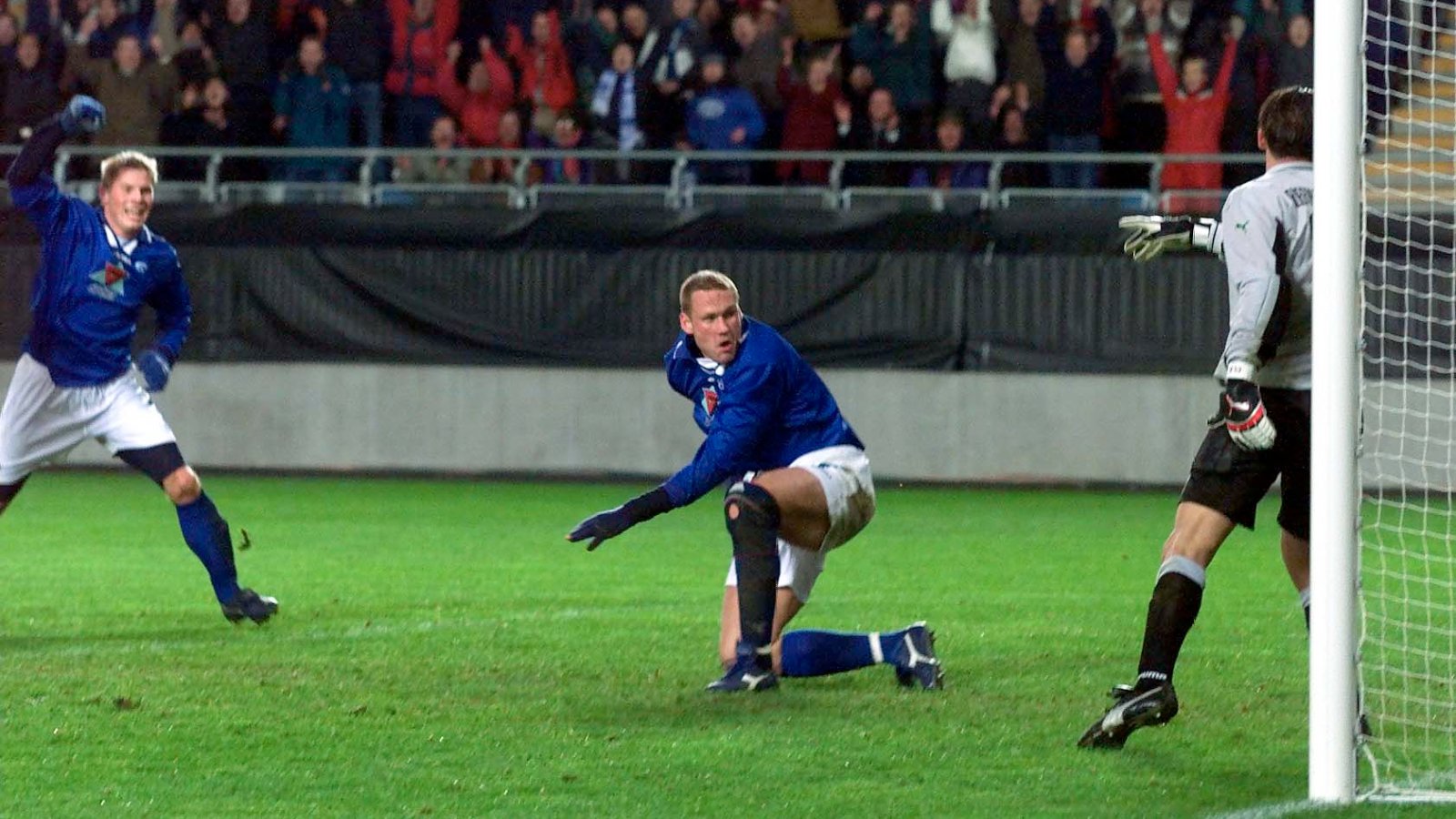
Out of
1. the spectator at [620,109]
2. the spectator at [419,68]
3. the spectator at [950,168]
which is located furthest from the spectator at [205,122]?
the spectator at [950,168]

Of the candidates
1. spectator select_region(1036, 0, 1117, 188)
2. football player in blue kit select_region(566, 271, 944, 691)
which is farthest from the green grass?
spectator select_region(1036, 0, 1117, 188)

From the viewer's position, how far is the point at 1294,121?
5887 millimetres

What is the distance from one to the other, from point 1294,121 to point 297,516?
337 inches

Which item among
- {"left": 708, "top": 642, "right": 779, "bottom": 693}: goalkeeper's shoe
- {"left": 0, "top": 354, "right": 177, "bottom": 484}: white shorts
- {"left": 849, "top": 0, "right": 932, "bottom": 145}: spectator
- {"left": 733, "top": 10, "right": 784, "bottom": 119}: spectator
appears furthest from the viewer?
{"left": 733, "top": 10, "right": 784, "bottom": 119}: spectator

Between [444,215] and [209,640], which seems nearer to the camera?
[209,640]

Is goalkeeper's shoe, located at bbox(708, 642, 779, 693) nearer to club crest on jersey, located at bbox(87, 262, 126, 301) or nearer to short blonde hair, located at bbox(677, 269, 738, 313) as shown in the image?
short blonde hair, located at bbox(677, 269, 738, 313)

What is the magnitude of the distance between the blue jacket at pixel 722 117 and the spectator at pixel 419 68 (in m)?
2.10

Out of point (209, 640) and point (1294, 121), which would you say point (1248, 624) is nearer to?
point (1294, 121)

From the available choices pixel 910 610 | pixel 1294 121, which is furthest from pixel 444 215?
pixel 1294 121

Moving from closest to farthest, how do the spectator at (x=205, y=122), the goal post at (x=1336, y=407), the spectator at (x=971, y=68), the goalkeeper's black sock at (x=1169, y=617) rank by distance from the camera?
the goal post at (x=1336, y=407), the goalkeeper's black sock at (x=1169, y=617), the spectator at (x=971, y=68), the spectator at (x=205, y=122)

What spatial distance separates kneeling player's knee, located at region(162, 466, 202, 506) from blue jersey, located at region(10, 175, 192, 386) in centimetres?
46

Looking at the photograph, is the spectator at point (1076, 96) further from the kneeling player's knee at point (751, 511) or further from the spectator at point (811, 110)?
the kneeling player's knee at point (751, 511)

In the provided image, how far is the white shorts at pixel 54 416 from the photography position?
8.62 meters

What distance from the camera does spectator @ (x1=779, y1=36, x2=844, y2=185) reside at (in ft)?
54.2
